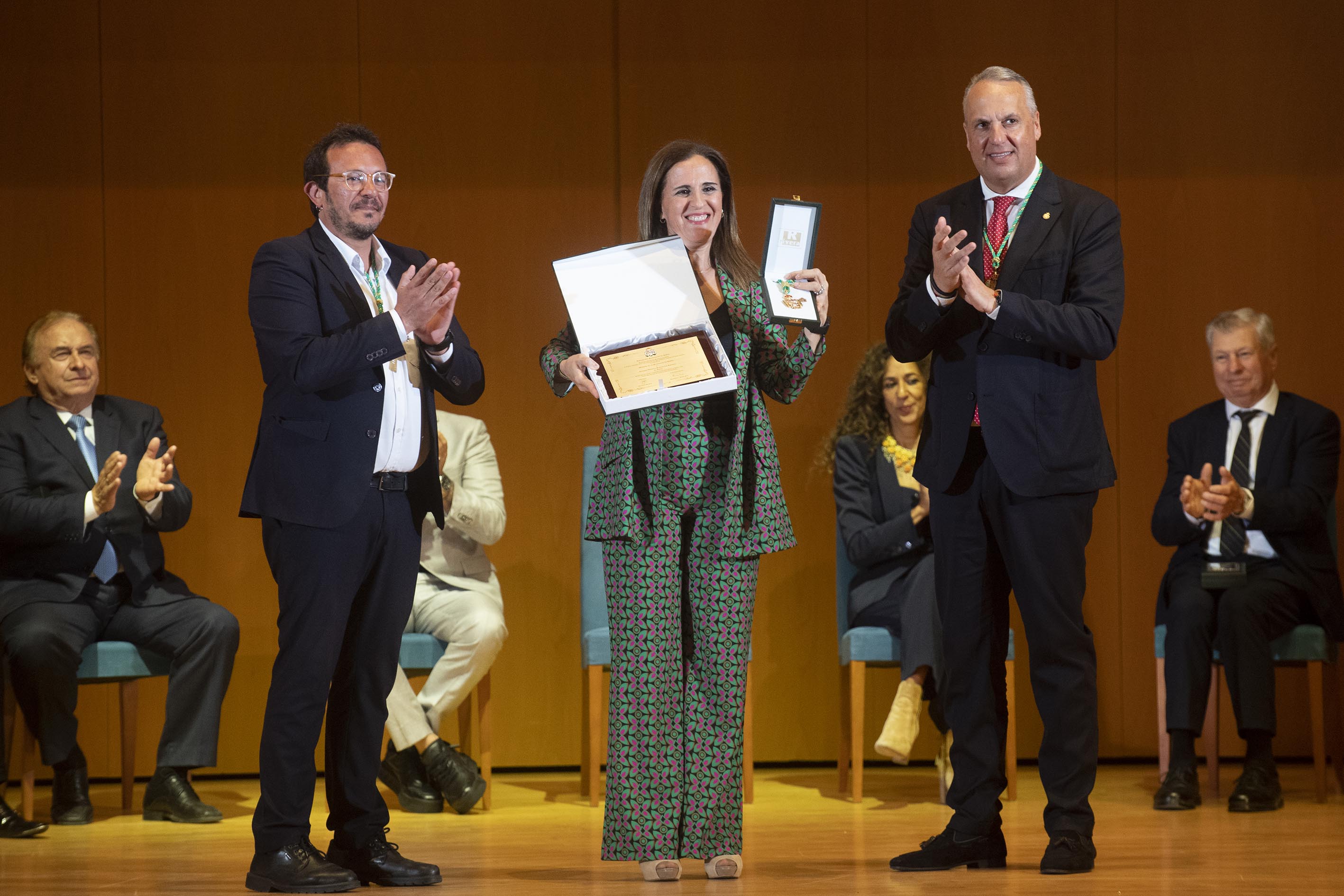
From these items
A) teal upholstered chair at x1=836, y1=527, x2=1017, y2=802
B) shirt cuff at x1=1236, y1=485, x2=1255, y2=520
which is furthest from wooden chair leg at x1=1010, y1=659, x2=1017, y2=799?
shirt cuff at x1=1236, y1=485, x2=1255, y2=520

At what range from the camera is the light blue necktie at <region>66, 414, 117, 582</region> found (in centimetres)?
443

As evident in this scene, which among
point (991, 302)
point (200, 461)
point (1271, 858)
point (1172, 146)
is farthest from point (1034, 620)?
point (200, 461)

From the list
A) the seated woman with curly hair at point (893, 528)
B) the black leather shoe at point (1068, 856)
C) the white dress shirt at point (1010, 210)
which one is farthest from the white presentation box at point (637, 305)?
the seated woman with curly hair at point (893, 528)

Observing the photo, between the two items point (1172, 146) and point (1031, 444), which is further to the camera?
point (1172, 146)

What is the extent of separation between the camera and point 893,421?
482 cm

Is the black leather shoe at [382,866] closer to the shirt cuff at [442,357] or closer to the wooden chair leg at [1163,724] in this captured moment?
the shirt cuff at [442,357]

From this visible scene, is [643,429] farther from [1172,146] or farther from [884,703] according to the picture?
[1172,146]

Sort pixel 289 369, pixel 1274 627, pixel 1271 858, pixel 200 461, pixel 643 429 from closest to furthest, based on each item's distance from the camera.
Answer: pixel 289 369 < pixel 643 429 < pixel 1271 858 < pixel 1274 627 < pixel 200 461

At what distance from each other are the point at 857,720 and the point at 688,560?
1644 mm

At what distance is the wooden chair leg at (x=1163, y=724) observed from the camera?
4.50m

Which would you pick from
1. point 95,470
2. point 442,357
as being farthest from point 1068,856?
point 95,470

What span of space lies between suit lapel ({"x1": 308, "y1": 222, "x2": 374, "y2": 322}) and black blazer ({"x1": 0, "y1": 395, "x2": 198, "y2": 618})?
1555mm

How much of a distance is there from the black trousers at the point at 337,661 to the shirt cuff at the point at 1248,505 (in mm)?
2767

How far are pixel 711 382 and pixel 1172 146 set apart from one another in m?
3.16
